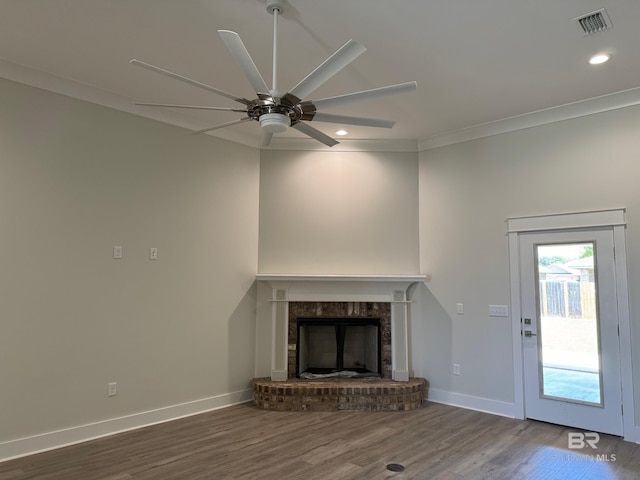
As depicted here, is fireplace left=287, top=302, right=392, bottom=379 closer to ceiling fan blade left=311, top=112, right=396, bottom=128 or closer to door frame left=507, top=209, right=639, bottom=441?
door frame left=507, top=209, right=639, bottom=441

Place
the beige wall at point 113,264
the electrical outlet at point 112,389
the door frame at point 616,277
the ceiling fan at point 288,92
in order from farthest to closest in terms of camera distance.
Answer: the electrical outlet at point 112,389
the door frame at point 616,277
the beige wall at point 113,264
the ceiling fan at point 288,92

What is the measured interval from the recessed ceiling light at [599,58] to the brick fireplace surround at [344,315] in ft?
8.83

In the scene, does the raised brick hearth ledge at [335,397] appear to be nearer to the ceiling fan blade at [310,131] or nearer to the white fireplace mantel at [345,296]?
the white fireplace mantel at [345,296]

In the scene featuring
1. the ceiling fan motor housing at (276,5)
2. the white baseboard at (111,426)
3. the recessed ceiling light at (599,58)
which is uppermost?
the recessed ceiling light at (599,58)

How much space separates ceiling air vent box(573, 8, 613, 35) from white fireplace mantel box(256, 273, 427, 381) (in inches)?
115

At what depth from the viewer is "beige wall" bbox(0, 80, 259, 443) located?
11.5ft

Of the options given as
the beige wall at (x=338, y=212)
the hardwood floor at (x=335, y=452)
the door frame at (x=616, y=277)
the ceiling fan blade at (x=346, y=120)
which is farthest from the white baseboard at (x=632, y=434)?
the ceiling fan blade at (x=346, y=120)

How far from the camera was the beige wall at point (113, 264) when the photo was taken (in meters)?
3.49

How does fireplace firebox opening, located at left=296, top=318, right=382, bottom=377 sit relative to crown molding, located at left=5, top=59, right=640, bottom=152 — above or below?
below

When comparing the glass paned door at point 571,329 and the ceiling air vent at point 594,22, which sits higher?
the ceiling air vent at point 594,22

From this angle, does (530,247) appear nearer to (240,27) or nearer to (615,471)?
(615,471)

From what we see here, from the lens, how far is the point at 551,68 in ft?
11.6

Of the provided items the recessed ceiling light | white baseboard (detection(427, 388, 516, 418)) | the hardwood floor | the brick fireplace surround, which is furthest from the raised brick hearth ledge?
the recessed ceiling light

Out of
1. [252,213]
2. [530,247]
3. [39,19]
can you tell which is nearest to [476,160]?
[530,247]
